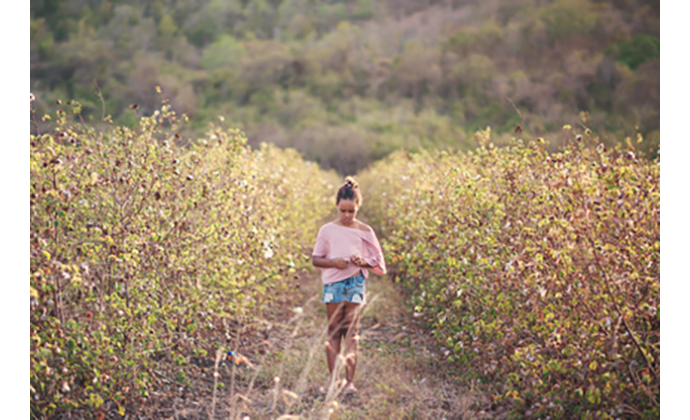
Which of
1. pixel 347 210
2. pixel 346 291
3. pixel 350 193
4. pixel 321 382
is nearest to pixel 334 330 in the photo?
pixel 346 291

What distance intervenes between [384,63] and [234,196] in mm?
45952

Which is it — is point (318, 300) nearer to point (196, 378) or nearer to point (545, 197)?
point (196, 378)

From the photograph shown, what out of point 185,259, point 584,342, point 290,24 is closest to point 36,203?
point 185,259

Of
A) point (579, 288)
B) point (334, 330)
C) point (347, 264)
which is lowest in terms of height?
point (334, 330)

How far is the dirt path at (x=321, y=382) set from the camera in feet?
13.3

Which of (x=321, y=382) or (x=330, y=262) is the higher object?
(x=330, y=262)

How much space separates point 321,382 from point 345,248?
121 centimetres

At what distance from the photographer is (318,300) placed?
777 centimetres

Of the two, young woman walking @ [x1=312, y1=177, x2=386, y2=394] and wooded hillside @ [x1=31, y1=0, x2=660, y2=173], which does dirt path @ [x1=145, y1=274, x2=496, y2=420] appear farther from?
wooded hillside @ [x1=31, y1=0, x2=660, y2=173]

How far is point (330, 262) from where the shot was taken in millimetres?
4121

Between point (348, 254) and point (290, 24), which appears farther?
point (290, 24)

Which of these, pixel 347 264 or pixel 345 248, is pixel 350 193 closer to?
pixel 345 248

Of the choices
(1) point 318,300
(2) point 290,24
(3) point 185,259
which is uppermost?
(2) point 290,24

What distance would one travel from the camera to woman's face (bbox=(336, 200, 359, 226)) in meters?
4.19
